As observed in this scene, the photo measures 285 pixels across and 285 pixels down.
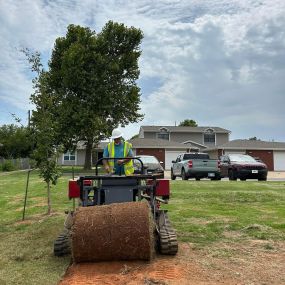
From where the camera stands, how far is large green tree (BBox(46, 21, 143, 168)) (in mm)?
39812

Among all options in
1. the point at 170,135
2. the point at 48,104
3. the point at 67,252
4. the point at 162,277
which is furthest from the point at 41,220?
the point at 170,135

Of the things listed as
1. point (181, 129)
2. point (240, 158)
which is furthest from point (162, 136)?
point (240, 158)

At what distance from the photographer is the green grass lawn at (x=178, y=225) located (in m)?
6.64

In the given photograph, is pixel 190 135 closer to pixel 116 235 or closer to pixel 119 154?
pixel 119 154

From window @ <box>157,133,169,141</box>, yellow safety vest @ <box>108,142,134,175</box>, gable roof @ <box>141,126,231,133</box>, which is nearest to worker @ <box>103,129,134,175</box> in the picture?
yellow safety vest @ <box>108,142,134,175</box>

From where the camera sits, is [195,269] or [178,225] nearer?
Answer: [195,269]

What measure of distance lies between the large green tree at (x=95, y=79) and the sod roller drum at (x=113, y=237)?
3243cm

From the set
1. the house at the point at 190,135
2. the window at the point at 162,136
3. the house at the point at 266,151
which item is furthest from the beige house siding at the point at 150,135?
the house at the point at 266,151

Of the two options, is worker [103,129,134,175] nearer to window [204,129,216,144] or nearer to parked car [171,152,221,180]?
parked car [171,152,221,180]

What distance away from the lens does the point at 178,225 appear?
31.1 ft

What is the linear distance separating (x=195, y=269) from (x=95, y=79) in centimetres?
3523

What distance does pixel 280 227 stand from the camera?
29.9 ft

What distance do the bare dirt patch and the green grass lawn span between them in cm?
48

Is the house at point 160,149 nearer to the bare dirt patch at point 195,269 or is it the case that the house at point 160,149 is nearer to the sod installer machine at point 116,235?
the bare dirt patch at point 195,269
